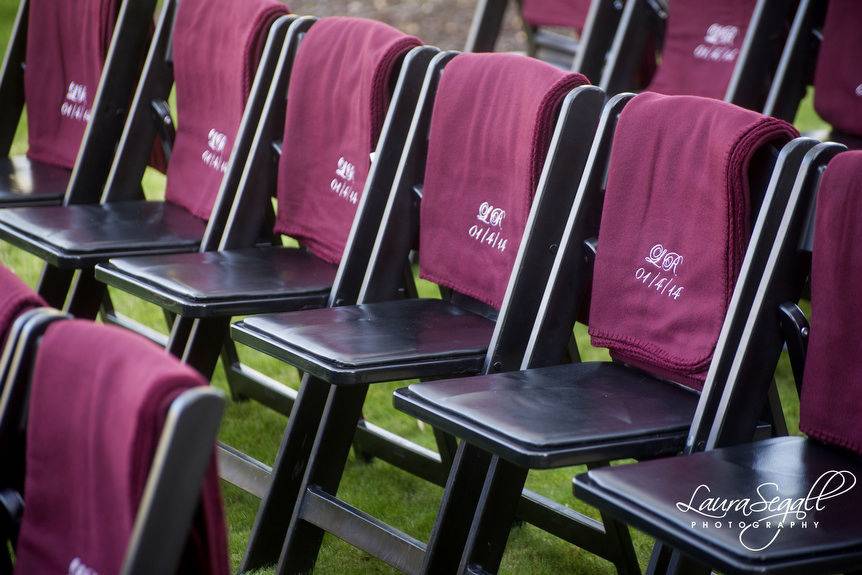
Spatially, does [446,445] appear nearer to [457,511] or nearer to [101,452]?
[457,511]

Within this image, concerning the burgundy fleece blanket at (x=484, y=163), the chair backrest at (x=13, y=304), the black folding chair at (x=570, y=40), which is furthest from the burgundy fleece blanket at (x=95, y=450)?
the black folding chair at (x=570, y=40)

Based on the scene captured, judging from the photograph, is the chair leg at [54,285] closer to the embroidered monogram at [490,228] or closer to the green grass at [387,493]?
the green grass at [387,493]

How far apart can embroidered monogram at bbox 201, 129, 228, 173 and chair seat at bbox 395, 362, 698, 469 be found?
1.36m

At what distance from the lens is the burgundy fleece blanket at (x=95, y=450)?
1415 mm

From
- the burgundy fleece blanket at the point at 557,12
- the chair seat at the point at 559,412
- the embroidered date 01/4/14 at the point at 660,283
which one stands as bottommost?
the chair seat at the point at 559,412

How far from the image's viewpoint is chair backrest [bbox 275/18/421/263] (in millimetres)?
3072

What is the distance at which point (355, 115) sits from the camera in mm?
3109

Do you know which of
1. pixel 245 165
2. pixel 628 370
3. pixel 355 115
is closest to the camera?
pixel 628 370

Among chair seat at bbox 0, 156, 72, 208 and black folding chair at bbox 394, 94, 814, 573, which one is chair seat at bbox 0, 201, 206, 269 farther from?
black folding chair at bbox 394, 94, 814, 573

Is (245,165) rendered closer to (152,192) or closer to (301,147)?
(301,147)

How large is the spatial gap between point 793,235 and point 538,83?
2.26 feet

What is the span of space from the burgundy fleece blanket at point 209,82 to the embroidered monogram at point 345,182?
424 mm

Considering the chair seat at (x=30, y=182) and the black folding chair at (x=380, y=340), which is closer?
the black folding chair at (x=380, y=340)

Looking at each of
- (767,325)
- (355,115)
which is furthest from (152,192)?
(767,325)
